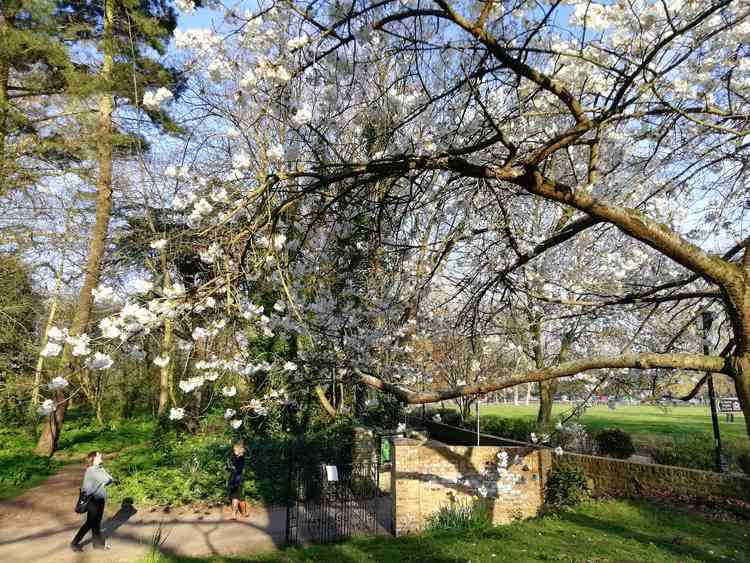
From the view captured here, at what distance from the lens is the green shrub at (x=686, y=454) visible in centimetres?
1079

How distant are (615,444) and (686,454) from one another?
160 centimetres

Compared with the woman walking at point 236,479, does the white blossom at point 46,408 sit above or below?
above

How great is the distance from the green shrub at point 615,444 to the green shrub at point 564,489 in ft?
11.0

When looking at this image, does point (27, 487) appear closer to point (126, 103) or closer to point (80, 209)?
point (80, 209)

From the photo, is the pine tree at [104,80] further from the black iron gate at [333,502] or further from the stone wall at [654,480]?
the stone wall at [654,480]

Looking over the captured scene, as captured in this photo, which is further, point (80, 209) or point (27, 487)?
point (80, 209)

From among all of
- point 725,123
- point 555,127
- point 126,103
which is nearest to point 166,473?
point 126,103

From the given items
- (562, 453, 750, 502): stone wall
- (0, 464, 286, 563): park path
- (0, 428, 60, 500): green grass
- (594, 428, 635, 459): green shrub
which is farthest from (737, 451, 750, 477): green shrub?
(0, 428, 60, 500): green grass

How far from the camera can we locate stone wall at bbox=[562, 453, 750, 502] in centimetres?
862

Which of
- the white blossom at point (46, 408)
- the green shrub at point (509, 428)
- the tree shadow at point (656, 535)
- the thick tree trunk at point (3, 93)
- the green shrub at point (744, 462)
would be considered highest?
the thick tree trunk at point (3, 93)

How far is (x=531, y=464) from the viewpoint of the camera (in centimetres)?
895

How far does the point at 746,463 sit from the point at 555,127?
28.5 ft

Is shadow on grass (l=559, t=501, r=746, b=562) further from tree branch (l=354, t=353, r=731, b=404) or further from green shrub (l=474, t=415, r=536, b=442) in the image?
green shrub (l=474, t=415, r=536, b=442)

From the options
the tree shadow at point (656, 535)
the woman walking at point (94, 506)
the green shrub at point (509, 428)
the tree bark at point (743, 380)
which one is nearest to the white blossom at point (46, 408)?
the tree bark at point (743, 380)
